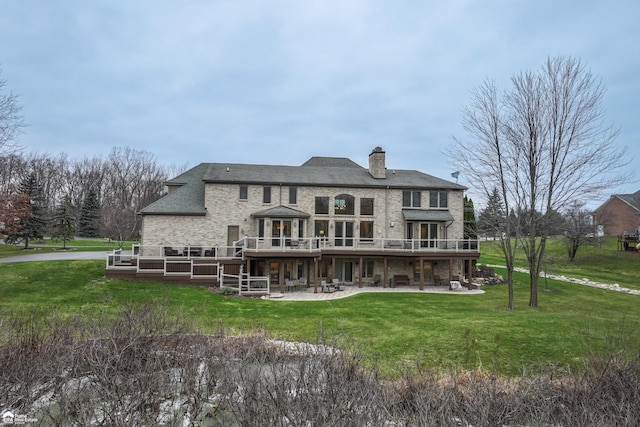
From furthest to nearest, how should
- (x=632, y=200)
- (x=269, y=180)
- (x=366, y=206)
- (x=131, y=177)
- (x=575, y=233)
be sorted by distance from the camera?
1. (x=131, y=177)
2. (x=632, y=200)
3. (x=575, y=233)
4. (x=366, y=206)
5. (x=269, y=180)

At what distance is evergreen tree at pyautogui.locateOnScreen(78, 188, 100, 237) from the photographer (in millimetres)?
49006

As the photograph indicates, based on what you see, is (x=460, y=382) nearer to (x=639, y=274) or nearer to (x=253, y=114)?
(x=639, y=274)

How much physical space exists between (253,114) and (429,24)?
120 ft

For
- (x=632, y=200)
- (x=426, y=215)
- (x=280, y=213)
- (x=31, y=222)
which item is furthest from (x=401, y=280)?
(x=632, y=200)

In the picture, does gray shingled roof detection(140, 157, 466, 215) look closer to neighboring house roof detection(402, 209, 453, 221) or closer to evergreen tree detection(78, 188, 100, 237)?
neighboring house roof detection(402, 209, 453, 221)

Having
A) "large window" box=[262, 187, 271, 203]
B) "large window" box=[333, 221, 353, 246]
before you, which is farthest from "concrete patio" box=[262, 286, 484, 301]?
"large window" box=[262, 187, 271, 203]

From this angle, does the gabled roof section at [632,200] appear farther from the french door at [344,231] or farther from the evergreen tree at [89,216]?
the evergreen tree at [89,216]

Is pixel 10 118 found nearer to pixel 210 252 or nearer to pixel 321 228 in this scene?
pixel 210 252

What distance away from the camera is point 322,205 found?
2389cm

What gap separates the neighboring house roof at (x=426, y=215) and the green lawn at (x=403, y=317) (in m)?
5.88

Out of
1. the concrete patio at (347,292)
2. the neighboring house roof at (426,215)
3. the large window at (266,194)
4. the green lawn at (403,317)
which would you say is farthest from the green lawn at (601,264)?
the large window at (266,194)

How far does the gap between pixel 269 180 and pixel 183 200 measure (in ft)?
19.6

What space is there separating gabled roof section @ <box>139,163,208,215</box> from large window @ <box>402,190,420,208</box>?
14.0 m

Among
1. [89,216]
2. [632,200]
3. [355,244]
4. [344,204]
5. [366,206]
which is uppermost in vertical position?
[632,200]
